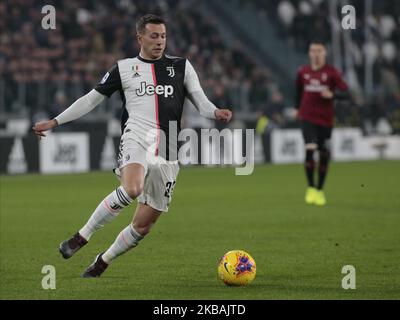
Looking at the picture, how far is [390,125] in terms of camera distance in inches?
1406

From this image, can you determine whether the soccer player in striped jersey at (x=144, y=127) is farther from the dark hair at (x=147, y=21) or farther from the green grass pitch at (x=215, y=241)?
the green grass pitch at (x=215, y=241)

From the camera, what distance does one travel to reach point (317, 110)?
1742 cm

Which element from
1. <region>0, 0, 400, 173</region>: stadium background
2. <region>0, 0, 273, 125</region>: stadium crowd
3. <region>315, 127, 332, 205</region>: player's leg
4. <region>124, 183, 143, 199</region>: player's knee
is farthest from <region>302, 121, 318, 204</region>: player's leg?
<region>0, 0, 273, 125</region>: stadium crowd

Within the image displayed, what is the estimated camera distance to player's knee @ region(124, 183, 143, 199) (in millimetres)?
8922

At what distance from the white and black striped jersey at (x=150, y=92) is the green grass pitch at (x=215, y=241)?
133 cm

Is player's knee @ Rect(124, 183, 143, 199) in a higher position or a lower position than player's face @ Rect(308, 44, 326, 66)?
lower

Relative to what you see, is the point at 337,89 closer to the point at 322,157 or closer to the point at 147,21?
the point at 322,157

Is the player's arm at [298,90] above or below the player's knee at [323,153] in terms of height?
above

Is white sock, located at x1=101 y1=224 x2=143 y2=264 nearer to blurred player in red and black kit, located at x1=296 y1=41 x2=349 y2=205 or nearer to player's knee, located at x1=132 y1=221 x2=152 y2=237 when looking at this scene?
player's knee, located at x1=132 y1=221 x2=152 y2=237

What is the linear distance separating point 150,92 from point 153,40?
0.46m

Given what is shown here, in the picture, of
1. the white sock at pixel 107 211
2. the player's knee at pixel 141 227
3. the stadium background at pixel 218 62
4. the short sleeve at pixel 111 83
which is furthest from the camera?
the stadium background at pixel 218 62

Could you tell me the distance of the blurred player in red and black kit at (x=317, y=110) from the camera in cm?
1731

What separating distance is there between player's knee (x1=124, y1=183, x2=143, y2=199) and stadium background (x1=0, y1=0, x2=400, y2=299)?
78 cm

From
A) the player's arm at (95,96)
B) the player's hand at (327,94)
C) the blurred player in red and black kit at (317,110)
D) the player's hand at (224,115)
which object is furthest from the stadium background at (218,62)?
the player's hand at (224,115)
